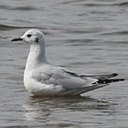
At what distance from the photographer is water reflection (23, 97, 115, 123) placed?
9.05 metres

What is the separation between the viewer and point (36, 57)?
417 inches

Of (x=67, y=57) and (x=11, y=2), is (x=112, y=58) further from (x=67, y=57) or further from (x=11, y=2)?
(x=11, y=2)

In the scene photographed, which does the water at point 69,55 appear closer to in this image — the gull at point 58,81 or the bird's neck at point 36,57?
the gull at point 58,81

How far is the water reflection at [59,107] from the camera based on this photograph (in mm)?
9055

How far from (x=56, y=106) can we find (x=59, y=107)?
96 mm

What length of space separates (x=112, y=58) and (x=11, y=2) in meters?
7.81

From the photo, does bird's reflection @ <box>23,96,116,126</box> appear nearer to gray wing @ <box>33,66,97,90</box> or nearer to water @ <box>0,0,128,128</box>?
water @ <box>0,0,128,128</box>

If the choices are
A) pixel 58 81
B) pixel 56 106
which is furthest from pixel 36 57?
pixel 56 106

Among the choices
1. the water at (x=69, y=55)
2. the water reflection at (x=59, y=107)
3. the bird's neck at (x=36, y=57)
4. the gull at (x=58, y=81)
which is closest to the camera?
the water at (x=69, y=55)

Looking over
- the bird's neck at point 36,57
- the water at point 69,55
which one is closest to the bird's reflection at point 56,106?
the water at point 69,55

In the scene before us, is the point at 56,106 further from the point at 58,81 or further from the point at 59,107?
the point at 58,81

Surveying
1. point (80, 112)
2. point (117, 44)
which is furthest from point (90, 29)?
point (80, 112)

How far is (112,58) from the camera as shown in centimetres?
1322

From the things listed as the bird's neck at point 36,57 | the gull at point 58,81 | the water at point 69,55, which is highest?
the bird's neck at point 36,57
